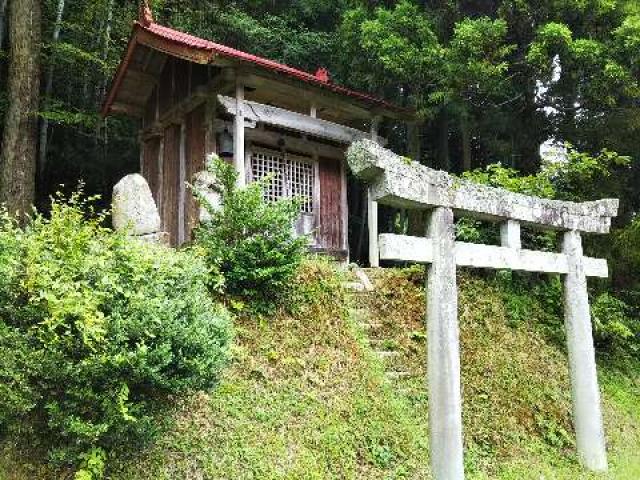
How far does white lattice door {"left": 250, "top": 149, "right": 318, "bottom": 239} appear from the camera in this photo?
39.4ft

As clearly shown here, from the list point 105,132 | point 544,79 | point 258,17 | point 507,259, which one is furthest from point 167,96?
point 507,259

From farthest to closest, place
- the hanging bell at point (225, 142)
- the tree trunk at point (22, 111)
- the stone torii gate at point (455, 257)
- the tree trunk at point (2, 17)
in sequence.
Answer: the tree trunk at point (2, 17), the tree trunk at point (22, 111), the hanging bell at point (225, 142), the stone torii gate at point (455, 257)

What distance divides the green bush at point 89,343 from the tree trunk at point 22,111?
7.85 metres

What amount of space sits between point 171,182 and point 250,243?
6.25 meters

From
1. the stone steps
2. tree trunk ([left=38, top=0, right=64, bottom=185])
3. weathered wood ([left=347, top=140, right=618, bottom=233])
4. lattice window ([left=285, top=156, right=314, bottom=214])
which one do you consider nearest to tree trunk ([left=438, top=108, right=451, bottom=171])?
lattice window ([left=285, top=156, right=314, bottom=214])

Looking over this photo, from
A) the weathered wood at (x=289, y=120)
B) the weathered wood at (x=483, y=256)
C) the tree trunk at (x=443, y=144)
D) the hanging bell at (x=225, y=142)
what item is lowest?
the weathered wood at (x=483, y=256)

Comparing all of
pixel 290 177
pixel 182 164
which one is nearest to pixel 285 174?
pixel 290 177

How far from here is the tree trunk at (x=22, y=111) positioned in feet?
38.7

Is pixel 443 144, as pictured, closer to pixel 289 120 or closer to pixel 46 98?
pixel 289 120

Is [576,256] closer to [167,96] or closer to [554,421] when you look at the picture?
[554,421]

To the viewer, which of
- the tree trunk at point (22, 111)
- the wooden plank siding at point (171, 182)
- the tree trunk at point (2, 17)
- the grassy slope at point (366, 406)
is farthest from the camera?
the tree trunk at point (2, 17)

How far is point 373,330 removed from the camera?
7.93 m

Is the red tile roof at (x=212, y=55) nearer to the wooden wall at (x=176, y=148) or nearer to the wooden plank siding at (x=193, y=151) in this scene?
the wooden wall at (x=176, y=148)

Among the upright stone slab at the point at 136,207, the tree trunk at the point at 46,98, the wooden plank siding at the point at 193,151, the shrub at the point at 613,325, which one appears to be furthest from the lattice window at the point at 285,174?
the tree trunk at the point at 46,98
